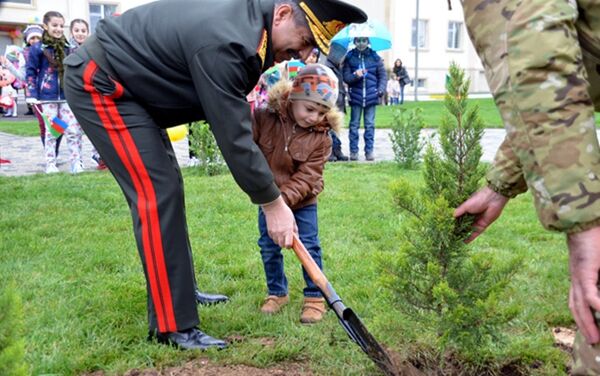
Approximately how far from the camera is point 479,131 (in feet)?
8.96

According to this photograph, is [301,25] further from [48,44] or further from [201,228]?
[48,44]

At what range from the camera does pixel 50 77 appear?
8.89 meters

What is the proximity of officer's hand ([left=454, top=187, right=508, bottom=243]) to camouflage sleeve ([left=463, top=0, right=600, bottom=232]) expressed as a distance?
822 millimetres

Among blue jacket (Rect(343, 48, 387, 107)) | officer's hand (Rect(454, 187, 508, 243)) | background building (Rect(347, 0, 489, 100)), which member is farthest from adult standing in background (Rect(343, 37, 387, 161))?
background building (Rect(347, 0, 489, 100))

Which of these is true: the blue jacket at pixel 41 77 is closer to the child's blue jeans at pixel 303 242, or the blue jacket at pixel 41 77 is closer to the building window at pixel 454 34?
the child's blue jeans at pixel 303 242

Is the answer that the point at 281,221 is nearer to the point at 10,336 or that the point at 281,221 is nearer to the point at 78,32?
the point at 10,336

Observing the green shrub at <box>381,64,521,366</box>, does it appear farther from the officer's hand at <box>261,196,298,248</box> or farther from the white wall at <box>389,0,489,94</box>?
the white wall at <box>389,0,489,94</box>

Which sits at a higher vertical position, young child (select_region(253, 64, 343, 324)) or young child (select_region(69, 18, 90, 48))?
young child (select_region(69, 18, 90, 48))

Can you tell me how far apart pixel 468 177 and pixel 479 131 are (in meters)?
0.21

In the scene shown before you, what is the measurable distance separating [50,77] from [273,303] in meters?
6.35

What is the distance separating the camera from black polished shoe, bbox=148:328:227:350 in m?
3.22

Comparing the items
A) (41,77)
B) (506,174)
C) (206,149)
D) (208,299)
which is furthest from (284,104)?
(41,77)

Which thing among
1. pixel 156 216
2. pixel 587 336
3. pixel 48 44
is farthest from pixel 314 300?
pixel 48 44

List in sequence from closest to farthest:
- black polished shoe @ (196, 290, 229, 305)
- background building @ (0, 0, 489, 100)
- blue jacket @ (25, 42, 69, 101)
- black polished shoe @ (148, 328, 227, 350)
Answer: black polished shoe @ (148, 328, 227, 350) < black polished shoe @ (196, 290, 229, 305) < blue jacket @ (25, 42, 69, 101) < background building @ (0, 0, 489, 100)
